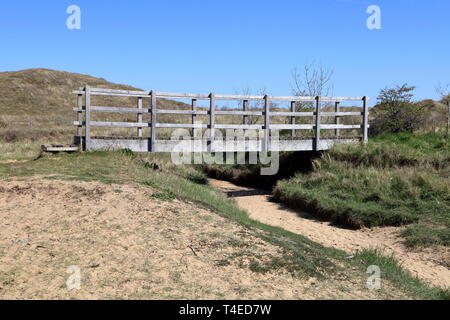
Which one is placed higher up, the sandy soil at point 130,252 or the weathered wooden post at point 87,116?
the weathered wooden post at point 87,116

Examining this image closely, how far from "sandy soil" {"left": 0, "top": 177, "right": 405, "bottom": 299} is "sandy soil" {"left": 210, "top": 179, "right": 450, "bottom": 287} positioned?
11.9 feet

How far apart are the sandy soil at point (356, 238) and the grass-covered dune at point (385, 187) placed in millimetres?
403

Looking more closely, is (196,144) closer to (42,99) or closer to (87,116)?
(87,116)

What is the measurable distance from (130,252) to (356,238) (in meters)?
7.29

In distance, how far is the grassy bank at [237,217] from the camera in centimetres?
674

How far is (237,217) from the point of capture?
10352 millimetres

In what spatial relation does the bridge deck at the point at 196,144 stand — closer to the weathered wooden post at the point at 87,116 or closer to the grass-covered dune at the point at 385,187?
the weathered wooden post at the point at 87,116

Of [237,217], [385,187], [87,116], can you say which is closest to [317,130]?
[385,187]

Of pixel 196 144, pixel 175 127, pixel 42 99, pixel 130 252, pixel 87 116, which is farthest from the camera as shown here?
pixel 42 99

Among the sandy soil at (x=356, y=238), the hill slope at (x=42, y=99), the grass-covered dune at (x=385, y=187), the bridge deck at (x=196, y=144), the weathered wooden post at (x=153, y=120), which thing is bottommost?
the sandy soil at (x=356, y=238)

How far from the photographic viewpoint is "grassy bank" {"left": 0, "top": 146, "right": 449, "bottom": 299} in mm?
6738

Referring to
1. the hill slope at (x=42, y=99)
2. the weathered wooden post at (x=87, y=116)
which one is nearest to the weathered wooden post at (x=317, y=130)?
the weathered wooden post at (x=87, y=116)

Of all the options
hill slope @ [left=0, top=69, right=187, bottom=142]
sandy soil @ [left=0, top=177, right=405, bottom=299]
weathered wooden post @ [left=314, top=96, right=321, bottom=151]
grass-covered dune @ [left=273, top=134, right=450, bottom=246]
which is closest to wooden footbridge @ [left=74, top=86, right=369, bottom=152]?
weathered wooden post @ [left=314, top=96, right=321, bottom=151]
